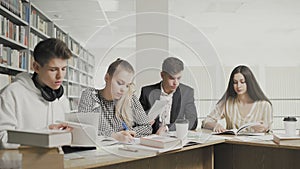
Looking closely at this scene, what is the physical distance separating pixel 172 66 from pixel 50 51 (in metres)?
0.64

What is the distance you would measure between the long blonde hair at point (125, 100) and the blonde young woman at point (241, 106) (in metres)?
0.85

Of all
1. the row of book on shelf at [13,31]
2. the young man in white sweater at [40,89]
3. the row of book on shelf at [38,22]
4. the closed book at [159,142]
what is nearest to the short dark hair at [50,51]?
the young man in white sweater at [40,89]

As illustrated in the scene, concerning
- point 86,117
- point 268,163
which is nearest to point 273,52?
point 268,163

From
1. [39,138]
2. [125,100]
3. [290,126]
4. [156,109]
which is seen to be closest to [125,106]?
[125,100]

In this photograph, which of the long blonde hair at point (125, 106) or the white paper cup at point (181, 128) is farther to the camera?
the white paper cup at point (181, 128)

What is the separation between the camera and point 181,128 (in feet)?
6.55

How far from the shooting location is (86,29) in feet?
17.8

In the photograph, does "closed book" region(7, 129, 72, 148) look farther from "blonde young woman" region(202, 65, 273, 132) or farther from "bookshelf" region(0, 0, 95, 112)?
"bookshelf" region(0, 0, 95, 112)

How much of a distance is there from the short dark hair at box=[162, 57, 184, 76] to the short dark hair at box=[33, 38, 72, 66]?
50cm

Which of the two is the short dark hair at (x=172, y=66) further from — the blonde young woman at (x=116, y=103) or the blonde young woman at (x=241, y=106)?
the blonde young woman at (x=241, y=106)

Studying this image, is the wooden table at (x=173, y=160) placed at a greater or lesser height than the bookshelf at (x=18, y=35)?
lesser

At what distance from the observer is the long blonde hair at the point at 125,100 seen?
1.78m

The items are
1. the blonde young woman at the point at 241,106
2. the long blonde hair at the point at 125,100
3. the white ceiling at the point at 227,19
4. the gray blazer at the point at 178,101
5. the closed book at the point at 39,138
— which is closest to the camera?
the closed book at the point at 39,138

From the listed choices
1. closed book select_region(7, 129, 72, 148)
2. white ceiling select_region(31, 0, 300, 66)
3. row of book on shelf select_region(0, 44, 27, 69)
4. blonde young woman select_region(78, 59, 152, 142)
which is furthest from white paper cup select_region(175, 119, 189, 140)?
row of book on shelf select_region(0, 44, 27, 69)
